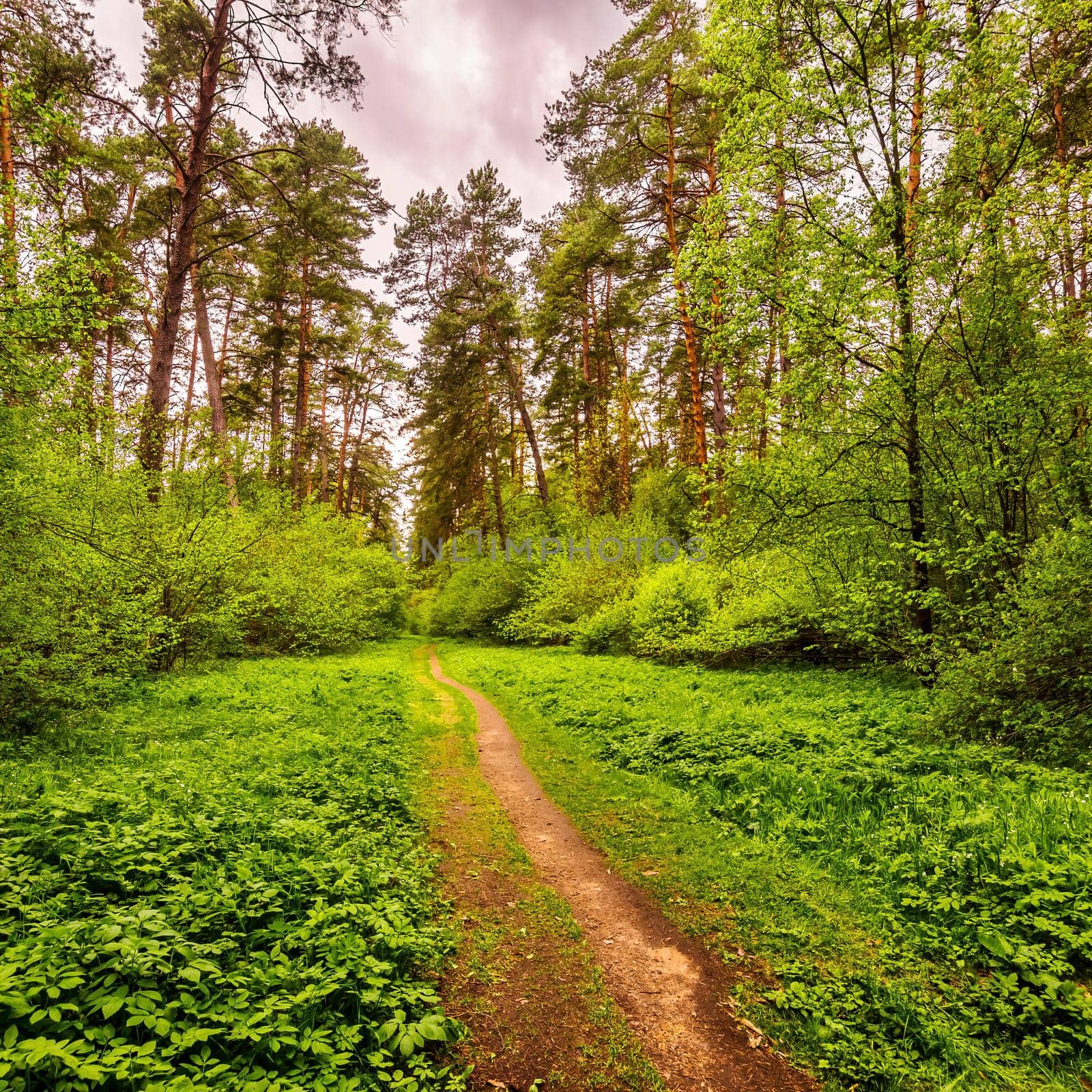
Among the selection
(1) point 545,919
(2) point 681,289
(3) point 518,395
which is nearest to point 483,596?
(3) point 518,395

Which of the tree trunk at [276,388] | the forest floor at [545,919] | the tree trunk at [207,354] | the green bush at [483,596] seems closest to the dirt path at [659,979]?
the forest floor at [545,919]

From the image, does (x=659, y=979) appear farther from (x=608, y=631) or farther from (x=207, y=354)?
(x=207, y=354)

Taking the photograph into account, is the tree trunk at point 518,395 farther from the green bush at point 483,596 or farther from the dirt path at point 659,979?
the dirt path at point 659,979

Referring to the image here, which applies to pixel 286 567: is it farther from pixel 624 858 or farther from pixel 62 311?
pixel 624 858

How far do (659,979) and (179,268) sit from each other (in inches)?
556

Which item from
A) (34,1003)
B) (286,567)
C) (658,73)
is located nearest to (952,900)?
(34,1003)

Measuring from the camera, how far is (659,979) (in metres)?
3.53

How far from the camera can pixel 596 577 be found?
19672 mm

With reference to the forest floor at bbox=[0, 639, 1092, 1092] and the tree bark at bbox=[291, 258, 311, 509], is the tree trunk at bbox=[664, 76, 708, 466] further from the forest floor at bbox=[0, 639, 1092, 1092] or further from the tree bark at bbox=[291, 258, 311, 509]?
the tree bark at bbox=[291, 258, 311, 509]

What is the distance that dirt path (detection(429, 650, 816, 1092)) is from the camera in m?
2.84

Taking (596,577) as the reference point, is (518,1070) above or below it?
below

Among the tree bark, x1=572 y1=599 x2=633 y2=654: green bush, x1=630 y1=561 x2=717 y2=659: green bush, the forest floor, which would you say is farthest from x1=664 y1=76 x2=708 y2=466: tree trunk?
the tree bark

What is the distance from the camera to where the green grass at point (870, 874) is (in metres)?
2.92

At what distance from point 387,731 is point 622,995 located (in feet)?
19.4
